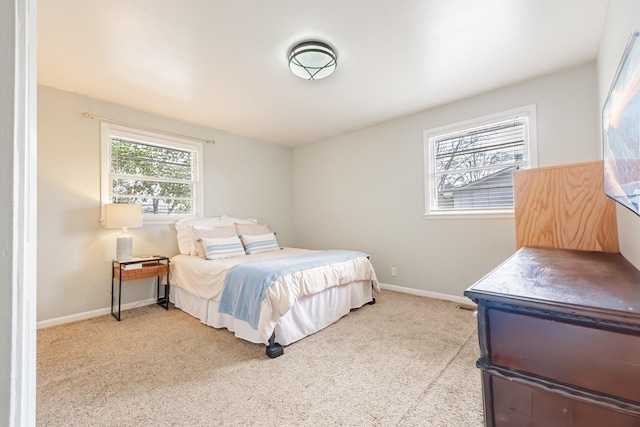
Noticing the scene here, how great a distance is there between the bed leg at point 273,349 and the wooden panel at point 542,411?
1728 millimetres

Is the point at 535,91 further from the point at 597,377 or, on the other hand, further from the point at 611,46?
the point at 597,377

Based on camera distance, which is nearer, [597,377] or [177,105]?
[597,377]

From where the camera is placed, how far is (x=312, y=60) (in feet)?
7.57

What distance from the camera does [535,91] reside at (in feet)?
9.35

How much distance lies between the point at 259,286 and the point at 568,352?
77.7 inches

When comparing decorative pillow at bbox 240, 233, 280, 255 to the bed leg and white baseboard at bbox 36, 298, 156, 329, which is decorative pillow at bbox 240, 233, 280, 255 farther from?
the bed leg

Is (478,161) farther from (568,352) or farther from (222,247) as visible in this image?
(222,247)

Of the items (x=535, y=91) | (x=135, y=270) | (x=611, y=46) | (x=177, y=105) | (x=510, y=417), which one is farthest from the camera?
(x=177, y=105)

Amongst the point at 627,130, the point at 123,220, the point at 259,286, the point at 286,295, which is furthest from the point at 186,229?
the point at 627,130

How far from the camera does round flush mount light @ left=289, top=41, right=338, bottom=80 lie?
7.25 ft

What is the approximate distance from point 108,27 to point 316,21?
154 cm

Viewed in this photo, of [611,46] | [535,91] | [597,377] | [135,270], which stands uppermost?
[535,91]

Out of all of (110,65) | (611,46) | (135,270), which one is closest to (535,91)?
(611,46)

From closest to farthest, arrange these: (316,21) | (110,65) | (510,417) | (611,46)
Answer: (510,417) → (611,46) → (316,21) → (110,65)
